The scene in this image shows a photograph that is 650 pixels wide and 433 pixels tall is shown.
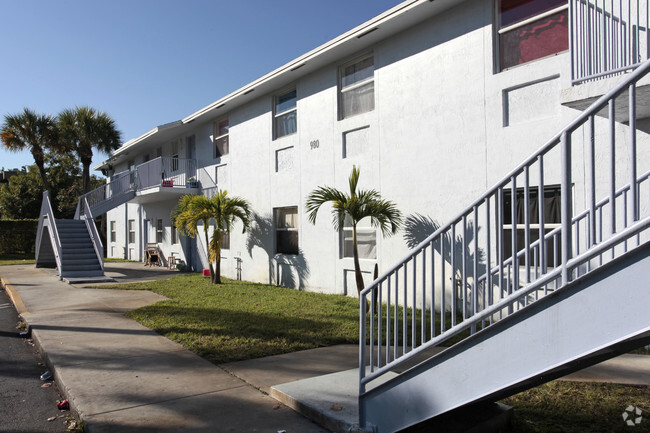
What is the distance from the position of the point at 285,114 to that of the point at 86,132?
18.1m

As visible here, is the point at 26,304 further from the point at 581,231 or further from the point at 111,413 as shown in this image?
the point at 581,231

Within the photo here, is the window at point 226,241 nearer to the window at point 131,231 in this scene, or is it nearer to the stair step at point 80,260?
the stair step at point 80,260

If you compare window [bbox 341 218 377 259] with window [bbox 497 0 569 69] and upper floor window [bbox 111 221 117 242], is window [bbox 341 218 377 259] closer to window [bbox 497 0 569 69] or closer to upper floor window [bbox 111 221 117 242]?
window [bbox 497 0 569 69]

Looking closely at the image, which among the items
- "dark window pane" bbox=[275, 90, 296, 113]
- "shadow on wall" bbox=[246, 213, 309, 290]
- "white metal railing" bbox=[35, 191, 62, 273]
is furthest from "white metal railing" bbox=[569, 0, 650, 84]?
"white metal railing" bbox=[35, 191, 62, 273]

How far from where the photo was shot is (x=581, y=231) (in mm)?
7109

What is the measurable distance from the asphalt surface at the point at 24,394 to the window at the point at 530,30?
8.28 meters

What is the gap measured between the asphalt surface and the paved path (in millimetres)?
179

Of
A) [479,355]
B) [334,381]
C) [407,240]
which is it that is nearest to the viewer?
[479,355]

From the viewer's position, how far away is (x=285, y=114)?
46.7ft

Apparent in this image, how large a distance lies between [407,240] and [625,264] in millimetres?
7578

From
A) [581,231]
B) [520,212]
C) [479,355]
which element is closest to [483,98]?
[520,212]

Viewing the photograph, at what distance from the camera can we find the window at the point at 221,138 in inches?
691

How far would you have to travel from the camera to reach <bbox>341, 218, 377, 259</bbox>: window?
11125mm

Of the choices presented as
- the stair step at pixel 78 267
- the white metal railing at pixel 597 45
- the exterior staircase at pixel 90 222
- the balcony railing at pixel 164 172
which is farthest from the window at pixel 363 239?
the stair step at pixel 78 267
